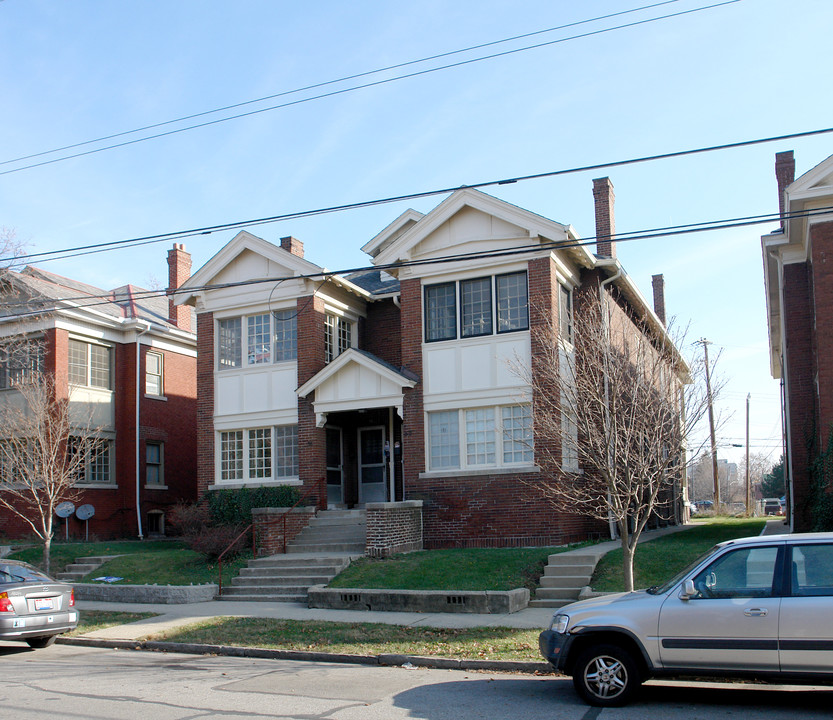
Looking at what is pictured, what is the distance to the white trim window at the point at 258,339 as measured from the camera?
22.4 metres

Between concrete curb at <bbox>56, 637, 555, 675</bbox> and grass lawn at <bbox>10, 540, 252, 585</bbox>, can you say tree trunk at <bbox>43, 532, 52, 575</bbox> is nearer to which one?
grass lawn at <bbox>10, 540, 252, 585</bbox>

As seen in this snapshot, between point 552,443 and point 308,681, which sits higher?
point 552,443

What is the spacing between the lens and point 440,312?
2025cm

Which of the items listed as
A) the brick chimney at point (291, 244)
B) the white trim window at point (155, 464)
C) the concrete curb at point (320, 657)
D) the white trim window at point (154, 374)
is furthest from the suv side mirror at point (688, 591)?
the white trim window at point (154, 374)

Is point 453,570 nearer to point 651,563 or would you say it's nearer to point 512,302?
point 651,563

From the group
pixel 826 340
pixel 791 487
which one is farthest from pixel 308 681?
pixel 791 487

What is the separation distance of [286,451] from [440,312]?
18.6 ft

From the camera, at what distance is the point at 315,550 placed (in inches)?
754

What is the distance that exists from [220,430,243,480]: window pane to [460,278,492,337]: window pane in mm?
7216

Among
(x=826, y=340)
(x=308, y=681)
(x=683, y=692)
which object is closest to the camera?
(x=683, y=692)

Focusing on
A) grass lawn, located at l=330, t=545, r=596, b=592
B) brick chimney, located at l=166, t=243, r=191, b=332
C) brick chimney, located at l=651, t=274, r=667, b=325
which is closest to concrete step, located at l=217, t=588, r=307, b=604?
grass lawn, located at l=330, t=545, r=596, b=592

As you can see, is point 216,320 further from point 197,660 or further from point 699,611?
point 699,611

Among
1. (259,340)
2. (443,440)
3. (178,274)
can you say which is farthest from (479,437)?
(178,274)

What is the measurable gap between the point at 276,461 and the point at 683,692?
15.0 meters
